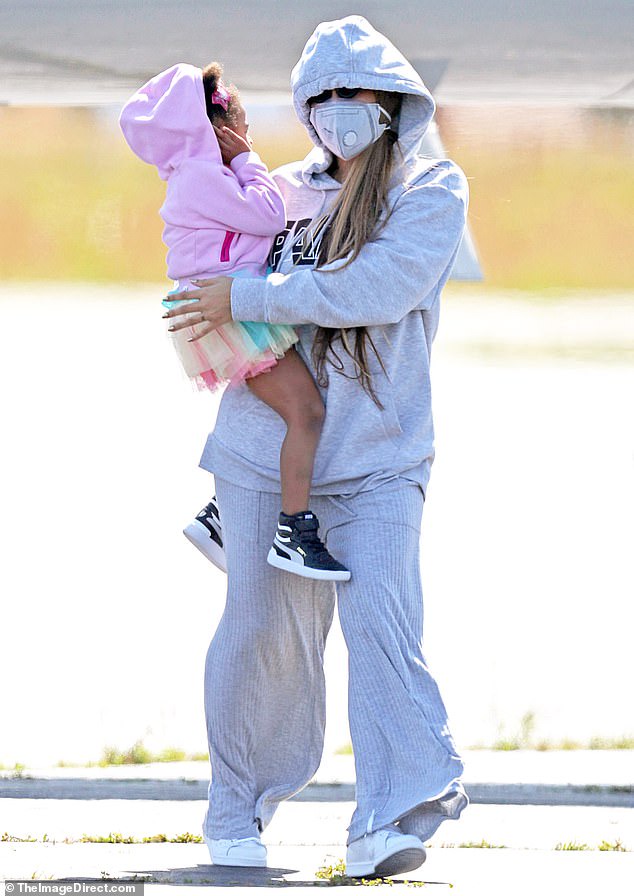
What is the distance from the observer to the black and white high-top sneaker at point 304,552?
2.24 meters

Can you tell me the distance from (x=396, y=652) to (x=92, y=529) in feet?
10.8

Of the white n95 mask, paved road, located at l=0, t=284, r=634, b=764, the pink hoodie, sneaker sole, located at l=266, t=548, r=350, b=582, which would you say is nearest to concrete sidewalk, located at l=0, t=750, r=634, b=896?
sneaker sole, located at l=266, t=548, r=350, b=582

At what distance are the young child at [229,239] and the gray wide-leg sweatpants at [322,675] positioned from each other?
89mm

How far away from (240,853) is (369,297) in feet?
3.41

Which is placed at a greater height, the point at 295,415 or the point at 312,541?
the point at 295,415

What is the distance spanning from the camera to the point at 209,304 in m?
2.32

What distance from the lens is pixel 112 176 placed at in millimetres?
5105

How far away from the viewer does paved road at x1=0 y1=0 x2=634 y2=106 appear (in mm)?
3832

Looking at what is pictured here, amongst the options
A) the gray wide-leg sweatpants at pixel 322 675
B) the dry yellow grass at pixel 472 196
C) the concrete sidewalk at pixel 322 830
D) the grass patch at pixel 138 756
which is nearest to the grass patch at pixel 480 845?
the concrete sidewalk at pixel 322 830

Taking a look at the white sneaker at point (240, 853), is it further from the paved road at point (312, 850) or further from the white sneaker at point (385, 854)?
the white sneaker at point (385, 854)

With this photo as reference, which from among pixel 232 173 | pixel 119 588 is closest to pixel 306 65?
pixel 232 173

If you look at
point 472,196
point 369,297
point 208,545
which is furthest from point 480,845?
point 472,196

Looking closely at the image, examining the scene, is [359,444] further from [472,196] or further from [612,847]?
[472,196]

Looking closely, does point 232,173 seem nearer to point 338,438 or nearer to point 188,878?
point 338,438
